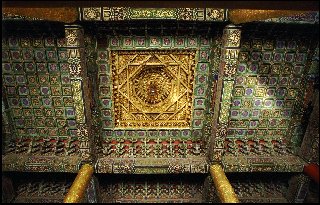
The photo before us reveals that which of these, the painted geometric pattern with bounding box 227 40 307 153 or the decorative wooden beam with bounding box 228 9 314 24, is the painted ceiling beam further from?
the painted geometric pattern with bounding box 227 40 307 153

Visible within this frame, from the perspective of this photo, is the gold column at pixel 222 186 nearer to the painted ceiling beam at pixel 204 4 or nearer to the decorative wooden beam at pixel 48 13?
the painted ceiling beam at pixel 204 4

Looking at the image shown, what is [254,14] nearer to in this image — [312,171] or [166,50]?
[166,50]

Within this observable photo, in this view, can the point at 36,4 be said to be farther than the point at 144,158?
No

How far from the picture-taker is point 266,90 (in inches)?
185

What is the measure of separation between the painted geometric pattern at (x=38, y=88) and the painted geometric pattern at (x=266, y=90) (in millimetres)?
3322

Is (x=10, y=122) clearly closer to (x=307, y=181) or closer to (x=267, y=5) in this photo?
(x=267, y=5)

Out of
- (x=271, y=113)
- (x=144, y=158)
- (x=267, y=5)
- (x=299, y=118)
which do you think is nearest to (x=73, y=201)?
(x=144, y=158)

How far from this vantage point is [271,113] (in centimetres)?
489

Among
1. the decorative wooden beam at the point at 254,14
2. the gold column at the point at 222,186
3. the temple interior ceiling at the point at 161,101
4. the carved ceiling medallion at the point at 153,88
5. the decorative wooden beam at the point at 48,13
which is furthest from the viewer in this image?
the carved ceiling medallion at the point at 153,88

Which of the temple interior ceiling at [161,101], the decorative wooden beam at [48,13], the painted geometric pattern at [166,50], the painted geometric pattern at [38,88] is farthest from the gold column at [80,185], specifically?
the decorative wooden beam at [48,13]

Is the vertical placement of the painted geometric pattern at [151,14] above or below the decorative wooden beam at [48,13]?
above

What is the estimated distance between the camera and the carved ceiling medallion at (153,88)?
4.43 m

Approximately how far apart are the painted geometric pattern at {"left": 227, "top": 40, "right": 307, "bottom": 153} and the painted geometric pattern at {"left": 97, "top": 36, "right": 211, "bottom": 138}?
2.09ft

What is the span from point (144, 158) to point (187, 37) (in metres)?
2.44
